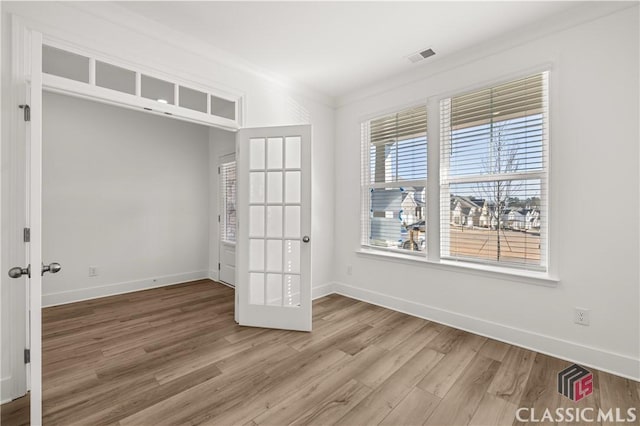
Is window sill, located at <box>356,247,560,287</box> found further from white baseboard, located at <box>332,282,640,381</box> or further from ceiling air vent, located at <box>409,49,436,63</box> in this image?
ceiling air vent, located at <box>409,49,436,63</box>

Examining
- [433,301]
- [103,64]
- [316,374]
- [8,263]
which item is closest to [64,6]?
[103,64]

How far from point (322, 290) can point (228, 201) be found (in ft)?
7.05

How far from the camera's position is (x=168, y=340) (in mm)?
2793

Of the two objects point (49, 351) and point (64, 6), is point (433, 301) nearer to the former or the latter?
point (49, 351)

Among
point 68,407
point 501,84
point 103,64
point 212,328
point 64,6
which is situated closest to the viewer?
point 68,407

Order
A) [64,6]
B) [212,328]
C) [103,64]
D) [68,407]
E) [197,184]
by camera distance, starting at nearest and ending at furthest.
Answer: [68,407]
[64,6]
[103,64]
[212,328]
[197,184]

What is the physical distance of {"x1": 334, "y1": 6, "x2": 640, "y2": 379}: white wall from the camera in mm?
2180

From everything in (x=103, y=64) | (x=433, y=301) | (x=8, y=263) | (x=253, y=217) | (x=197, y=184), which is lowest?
(x=433, y=301)

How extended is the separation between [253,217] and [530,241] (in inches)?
106

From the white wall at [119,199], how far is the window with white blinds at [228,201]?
19.7 inches

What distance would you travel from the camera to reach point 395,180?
12.0 feet

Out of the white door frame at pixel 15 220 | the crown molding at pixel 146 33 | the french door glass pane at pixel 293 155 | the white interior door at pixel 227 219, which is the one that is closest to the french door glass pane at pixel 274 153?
the french door glass pane at pixel 293 155

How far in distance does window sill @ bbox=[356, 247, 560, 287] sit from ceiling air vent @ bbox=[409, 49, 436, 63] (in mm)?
2181

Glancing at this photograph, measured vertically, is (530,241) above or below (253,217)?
below
